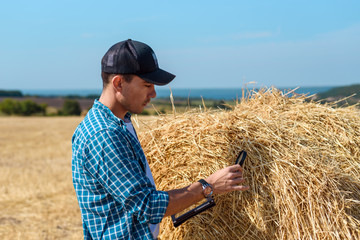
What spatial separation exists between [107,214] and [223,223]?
1202 millimetres

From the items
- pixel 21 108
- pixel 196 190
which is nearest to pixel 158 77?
pixel 196 190

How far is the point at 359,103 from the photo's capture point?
13.7 ft

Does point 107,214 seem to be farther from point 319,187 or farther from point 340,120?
point 340,120

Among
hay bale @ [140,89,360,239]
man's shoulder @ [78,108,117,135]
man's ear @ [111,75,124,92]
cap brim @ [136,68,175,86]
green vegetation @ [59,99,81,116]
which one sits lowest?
green vegetation @ [59,99,81,116]

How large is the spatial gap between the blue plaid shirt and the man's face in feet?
0.38

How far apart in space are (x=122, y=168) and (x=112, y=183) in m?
0.09

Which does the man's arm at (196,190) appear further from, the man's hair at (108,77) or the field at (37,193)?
the field at (37,193)

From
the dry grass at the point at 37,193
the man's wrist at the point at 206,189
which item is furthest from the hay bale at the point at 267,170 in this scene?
the dry grass at the point at 37,193

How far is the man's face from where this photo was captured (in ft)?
6.98

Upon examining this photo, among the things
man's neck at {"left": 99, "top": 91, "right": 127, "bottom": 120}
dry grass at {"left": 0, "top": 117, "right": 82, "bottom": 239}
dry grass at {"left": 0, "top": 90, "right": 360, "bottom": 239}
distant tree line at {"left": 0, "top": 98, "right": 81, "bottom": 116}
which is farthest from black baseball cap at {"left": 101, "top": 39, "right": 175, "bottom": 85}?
distant tree line at {"left": 0, "top": 98, "right": 81, "bottom": 116}

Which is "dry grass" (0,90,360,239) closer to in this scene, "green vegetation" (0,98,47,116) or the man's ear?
the man's ear

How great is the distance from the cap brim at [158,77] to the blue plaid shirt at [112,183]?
28 cm

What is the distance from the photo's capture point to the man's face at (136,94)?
2127 mm

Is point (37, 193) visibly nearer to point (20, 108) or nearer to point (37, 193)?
point (37, 193)
